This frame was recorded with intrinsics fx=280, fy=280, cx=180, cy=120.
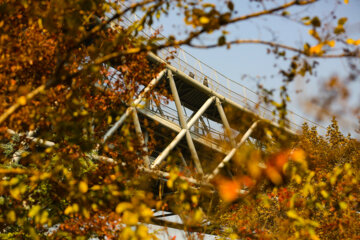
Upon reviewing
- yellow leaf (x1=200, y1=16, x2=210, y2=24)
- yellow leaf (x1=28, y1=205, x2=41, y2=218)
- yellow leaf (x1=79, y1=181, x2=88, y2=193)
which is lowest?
yellow leaf (x1=28, y1=205, x2=41, y2=218)

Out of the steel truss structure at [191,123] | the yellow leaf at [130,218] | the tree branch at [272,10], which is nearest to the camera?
the yellow leaf at [130,218]

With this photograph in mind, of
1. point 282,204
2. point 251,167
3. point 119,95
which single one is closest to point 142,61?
point 119,95

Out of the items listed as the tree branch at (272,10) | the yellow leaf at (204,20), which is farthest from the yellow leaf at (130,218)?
the tree branch at (272,10)

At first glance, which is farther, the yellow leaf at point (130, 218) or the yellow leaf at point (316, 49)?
the yellow leaf at point (316, 49)

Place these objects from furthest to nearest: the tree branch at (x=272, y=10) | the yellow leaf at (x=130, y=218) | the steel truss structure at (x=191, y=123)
→ 1. the steel truss structure at (x=191, y=123)
2. the tree branch at (x=272, y=10)
3. the yellow leaf at (x=130, y=218)

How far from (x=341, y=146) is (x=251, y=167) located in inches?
648

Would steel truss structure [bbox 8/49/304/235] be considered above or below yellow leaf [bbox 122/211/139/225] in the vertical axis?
above

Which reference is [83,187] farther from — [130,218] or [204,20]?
[204,20]

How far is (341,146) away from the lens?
16797 millimetres

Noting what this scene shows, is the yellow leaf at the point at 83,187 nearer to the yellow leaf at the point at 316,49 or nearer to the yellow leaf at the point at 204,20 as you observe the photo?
the yellow leaf at the point at 204,20

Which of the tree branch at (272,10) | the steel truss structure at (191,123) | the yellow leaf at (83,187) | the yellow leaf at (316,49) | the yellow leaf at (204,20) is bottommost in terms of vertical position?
the yellow leaf at (83,187)

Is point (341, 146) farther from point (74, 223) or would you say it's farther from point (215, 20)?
point (215, 20)

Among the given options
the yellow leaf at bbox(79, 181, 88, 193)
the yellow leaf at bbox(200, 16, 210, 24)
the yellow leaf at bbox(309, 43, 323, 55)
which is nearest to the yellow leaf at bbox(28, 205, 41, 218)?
the yellow leaf at bbox(79, 181, 88, 193)

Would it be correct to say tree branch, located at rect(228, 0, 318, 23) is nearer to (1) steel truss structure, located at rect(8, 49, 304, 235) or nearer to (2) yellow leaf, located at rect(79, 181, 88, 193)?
(2) yellow leaf, located at rect(79, 181, 88, 193)
